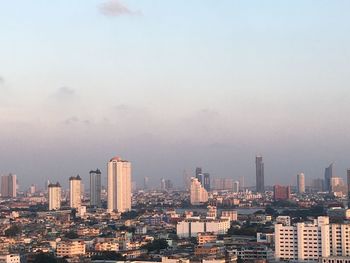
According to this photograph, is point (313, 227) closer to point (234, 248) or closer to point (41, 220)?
point (234, 248)

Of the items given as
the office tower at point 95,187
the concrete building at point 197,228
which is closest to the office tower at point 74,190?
the office tower at point 95,187

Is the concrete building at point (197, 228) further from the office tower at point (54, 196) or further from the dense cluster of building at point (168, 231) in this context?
the office tower at point (54, 196)

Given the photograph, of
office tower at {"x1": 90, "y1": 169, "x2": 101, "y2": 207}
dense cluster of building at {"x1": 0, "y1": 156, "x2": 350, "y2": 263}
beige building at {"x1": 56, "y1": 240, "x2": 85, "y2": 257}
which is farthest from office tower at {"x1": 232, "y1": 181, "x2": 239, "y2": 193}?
beige building at {"x1": 56, "y1": 240, "x2": 85, "y2": 257}

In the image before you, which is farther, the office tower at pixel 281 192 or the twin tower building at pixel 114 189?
the office tower at pixel 281 192

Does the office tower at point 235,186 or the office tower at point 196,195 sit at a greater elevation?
the office tower at point 235,186

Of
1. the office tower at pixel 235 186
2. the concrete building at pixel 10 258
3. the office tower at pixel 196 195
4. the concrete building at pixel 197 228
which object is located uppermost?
the office tower at pixel 235 186

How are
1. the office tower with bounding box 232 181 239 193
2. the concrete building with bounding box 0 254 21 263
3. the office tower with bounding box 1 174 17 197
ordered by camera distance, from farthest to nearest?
the office tower with bounding box 232 181 239 193, the office tower with bounding box 1 174 17 197, the concrete building with bounding box 0 254 21 263

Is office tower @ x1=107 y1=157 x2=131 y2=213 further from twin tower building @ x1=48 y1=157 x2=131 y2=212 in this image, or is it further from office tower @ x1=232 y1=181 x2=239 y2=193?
office tower @ x1=232 y1=181 x2=239 y2=193
